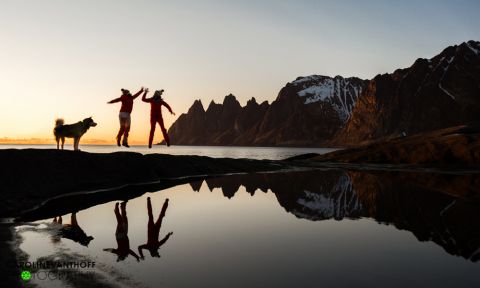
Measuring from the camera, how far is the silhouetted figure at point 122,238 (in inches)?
447

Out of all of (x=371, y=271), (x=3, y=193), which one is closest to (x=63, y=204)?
(x=3, y=193)

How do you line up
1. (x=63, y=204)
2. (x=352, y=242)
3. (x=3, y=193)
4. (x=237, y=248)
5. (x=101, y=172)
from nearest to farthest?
1. (x=237, y=248)
2. (x=352, y=242)
3. (x=3, y=193)
4. (x=63, y=204)
5. (x=101, y=172)

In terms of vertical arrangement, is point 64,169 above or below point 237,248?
above

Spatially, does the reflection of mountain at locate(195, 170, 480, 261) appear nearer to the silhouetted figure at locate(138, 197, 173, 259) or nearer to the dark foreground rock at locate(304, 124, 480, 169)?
the silhouetted figure at locate(138, 197, 173, 259)

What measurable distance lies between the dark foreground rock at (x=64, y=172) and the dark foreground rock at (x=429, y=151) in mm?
34928

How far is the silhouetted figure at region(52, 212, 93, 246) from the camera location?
13.1 meters

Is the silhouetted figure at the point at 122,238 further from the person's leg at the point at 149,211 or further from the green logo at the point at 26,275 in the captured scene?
the green logo at the point at 26,275

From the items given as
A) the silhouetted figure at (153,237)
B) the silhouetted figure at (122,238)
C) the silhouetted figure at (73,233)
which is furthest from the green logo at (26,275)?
the silhouetted figure at (73,233)

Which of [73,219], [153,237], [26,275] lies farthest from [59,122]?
[26,275]

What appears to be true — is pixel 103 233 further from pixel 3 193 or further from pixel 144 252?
pixel 3 193

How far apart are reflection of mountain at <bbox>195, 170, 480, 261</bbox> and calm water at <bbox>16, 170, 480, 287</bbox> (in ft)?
0.18

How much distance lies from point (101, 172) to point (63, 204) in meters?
A: 8.18

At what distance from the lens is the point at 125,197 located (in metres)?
23.8

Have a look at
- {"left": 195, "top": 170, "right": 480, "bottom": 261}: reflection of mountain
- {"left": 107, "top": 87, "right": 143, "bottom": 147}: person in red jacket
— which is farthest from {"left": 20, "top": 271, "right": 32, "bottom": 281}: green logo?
{"left": 195, "top": 170, "right": 480, "bottom": 261}: reflection of mountain
